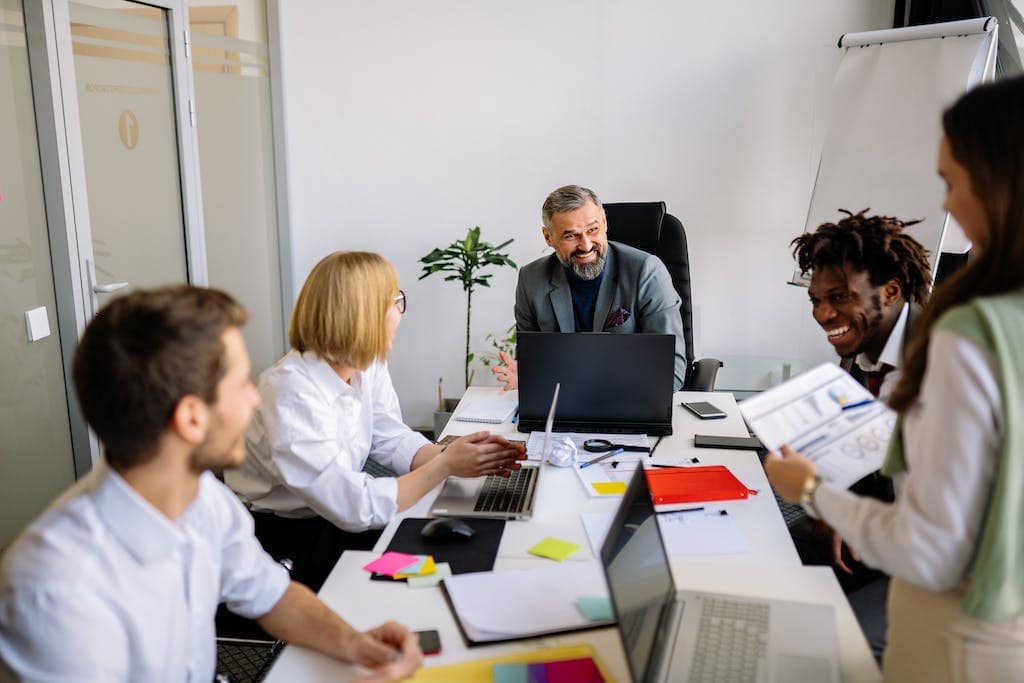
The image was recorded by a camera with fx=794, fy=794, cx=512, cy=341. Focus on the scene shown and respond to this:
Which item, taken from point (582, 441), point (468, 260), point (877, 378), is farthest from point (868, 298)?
point (468, 260)

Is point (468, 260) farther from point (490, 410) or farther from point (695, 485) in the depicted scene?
point (695, 485)

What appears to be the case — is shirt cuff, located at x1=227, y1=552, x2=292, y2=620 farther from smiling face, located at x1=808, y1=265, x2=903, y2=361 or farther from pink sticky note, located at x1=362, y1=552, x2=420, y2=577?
smiling face, located at x1=808, y1=265, x2=903, y2=361

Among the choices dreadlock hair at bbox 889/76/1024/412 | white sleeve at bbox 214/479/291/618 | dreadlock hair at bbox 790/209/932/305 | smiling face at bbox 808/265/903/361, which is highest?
dreadlock hair at bbox 889/76/1024/412

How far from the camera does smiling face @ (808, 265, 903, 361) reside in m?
1.72

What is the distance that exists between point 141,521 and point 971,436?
104 cm

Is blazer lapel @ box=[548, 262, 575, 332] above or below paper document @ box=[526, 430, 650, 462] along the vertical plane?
above

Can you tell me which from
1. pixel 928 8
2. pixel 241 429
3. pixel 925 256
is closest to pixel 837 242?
pixel 925 256

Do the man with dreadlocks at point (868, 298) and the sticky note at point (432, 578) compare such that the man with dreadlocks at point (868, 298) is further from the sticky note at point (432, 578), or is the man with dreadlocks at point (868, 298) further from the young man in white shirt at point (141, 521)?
the young man in white shirt at point (141, 521)

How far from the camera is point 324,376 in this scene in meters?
1.90

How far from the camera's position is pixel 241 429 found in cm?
116

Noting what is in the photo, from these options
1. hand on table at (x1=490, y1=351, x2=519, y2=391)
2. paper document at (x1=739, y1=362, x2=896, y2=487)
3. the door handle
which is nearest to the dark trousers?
hand on table at (x1=490, y1=351, x2=519, y2=391)

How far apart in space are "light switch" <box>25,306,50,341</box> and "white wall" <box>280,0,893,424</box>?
164 cm

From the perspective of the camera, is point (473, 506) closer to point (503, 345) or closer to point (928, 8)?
point (503, 345)

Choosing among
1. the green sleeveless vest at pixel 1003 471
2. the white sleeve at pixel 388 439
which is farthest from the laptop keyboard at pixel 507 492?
the green sleeveless vest at pixel 1003 471
